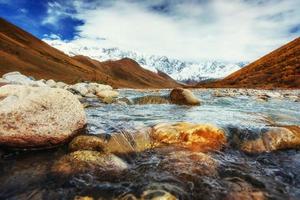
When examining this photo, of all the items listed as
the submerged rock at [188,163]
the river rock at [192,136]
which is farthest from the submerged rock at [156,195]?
the river rock at [192,136]

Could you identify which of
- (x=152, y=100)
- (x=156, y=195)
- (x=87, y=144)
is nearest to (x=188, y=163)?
(x=156, y=195)

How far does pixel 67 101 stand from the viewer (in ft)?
28.2

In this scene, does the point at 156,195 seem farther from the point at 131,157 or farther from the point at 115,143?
the point at 115,143

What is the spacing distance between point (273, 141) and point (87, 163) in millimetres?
5780

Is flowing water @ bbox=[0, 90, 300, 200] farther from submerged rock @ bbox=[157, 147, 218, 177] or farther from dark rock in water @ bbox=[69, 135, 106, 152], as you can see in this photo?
dark rock in water @ bbox=[69, 135, 106, 152]

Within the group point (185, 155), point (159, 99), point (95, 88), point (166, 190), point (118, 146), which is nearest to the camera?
point (166, 190)

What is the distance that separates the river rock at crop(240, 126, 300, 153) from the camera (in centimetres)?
872

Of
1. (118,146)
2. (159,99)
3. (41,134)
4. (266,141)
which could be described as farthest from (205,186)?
(159,99)

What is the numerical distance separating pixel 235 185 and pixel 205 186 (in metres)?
0.67

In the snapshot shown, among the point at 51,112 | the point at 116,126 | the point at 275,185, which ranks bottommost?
the point at 275,185

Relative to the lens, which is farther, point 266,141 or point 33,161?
point 266,141

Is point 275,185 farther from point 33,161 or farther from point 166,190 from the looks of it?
point 33,161

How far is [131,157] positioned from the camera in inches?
310

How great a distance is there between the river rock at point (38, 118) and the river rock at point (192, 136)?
2682 millimetres
